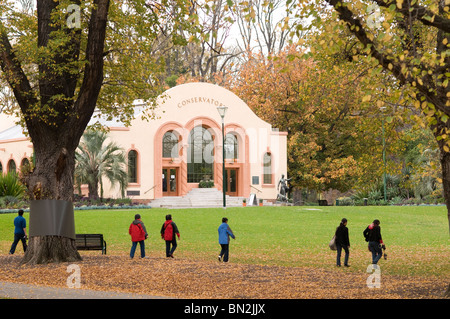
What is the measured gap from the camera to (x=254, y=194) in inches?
1845

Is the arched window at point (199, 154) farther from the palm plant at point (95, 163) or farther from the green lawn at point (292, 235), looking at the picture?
the green lawn at point (292, 235)

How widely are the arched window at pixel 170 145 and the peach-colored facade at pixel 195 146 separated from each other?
0.25 ft

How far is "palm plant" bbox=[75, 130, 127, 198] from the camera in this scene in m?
41.8

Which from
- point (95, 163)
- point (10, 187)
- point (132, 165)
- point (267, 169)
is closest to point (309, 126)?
point (267, 169)

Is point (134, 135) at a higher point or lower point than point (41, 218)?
higher

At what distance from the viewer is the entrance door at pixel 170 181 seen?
48812 millimetres

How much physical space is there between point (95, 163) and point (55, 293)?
32.0 m

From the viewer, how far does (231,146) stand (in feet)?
169

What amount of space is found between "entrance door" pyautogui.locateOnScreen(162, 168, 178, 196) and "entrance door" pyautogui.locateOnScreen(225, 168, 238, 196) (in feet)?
14.0

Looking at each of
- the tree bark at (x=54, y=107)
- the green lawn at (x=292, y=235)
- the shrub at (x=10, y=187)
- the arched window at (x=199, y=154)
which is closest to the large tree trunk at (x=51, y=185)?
the tree bark at (x=54, y=107)

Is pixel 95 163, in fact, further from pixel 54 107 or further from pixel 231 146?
pixel 54 107

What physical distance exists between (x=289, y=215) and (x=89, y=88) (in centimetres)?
1983
